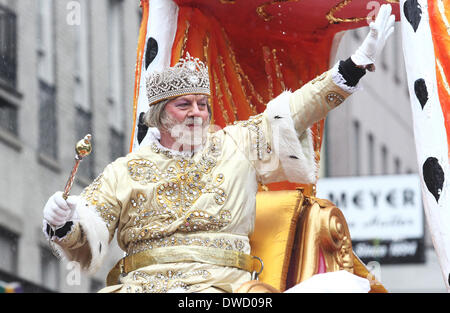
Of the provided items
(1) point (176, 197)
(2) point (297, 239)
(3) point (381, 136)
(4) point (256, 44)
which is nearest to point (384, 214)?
(3) point (381, 136)

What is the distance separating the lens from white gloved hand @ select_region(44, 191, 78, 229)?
17.1 feet

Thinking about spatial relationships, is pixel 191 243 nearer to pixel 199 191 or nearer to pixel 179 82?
pixel 199 191

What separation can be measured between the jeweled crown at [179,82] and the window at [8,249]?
707cm

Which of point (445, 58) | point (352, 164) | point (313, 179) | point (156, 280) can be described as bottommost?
point (156, 280)

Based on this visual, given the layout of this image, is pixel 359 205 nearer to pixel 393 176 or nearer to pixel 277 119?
pixel 393 176

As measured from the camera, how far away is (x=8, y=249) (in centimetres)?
1270

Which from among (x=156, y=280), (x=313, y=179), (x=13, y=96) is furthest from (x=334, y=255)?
(x=13, y=96)

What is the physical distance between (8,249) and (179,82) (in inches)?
293

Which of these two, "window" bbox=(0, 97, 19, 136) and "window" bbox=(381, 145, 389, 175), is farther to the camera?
"window" bbox=(381, 145, 389, 175)

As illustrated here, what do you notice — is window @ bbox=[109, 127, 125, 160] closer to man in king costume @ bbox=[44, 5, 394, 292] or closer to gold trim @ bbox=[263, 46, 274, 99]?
gold trim @ bbox=[263, 46, 274, 99]

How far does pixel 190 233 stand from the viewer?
5.36 metres

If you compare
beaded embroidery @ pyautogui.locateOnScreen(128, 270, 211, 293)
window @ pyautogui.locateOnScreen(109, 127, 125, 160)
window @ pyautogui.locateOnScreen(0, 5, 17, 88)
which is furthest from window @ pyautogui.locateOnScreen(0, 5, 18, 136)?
beaded embroidery @ pyautogui.locateOnScreen(128, 270, 211, 293)

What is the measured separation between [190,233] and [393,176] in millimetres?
13322

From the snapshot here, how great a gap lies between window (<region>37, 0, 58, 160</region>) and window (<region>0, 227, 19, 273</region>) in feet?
3.54
